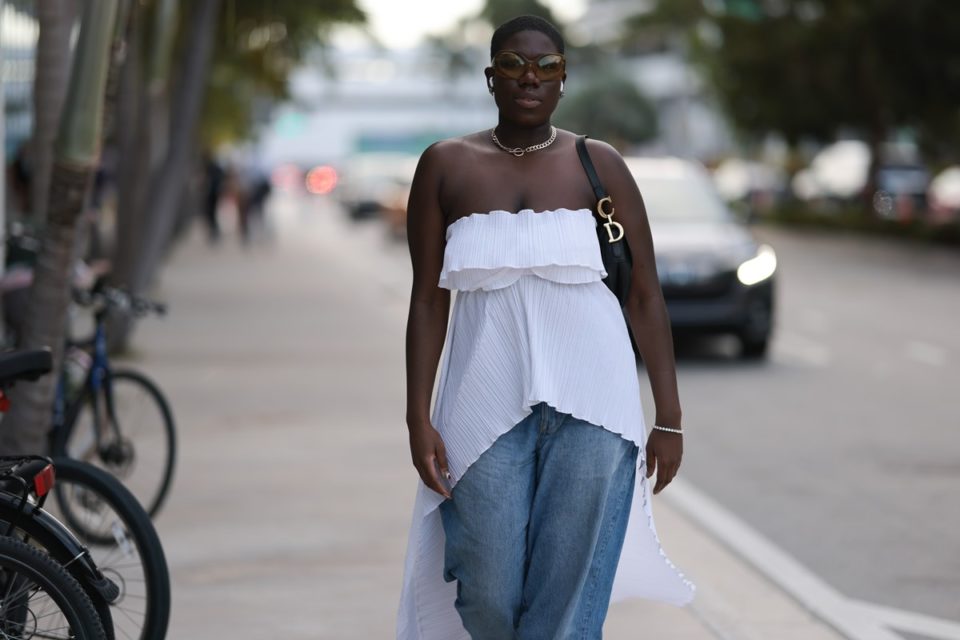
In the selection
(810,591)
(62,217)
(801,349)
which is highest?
(62,217)

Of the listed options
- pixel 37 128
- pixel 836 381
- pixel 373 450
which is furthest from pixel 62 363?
pixel 836 381

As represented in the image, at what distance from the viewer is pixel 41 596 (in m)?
4.02

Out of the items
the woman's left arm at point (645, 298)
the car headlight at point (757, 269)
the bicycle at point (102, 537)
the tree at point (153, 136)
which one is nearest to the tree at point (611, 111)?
the tree at point (153, 136)

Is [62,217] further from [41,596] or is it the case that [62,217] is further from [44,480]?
[41,596]

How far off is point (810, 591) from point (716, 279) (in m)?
7.84

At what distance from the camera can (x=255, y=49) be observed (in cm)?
2470

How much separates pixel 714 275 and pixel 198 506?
707 centimetres

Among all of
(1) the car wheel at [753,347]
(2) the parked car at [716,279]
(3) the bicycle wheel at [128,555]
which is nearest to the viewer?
(3) the bicycle wheel at [128,555]

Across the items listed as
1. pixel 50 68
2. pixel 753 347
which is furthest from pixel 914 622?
pixel 753 347

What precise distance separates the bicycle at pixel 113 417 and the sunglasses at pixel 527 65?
351cm

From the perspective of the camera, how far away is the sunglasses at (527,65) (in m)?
4.01

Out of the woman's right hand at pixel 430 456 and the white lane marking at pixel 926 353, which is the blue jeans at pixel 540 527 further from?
the white lane marking at pixel 926 353

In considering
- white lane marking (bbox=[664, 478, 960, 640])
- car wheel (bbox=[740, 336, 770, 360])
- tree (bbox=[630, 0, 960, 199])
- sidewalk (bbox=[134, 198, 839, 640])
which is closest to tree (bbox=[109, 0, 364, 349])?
sidewalk (bbox=[134, 198, 839, 640])

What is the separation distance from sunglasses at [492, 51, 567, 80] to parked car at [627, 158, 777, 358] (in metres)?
9.89
